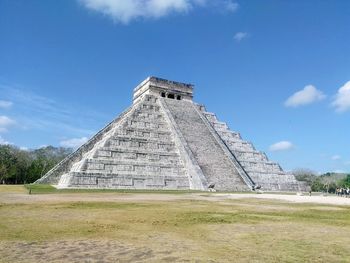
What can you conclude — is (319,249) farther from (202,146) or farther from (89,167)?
(202,146)

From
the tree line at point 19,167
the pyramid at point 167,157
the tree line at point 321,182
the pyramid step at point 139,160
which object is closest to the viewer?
the pyramid at point 167,157

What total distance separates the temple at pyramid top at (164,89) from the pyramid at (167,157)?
0.14m

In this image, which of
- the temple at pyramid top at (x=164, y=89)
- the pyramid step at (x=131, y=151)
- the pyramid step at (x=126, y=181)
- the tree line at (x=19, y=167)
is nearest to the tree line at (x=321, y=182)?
the temple at pyramid top at (x=164, y=89)

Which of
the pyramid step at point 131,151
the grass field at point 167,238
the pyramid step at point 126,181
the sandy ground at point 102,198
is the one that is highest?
the pyramid step at point 131,151

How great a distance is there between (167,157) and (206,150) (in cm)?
420

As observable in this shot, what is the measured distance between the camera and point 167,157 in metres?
30.7

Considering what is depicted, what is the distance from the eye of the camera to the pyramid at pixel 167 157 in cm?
2736

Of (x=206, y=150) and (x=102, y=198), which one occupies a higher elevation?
(x=206, y=150)

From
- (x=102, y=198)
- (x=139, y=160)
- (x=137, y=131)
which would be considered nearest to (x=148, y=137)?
(x=137, y=131)

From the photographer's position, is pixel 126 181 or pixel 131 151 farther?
pixel 131 151

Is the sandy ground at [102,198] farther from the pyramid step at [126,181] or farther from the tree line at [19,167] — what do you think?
the tree line at [19,167]

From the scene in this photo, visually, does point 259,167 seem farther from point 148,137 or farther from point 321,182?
point 321,182

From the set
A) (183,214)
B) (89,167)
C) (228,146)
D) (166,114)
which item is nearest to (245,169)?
(228,146)

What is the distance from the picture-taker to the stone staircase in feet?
98.0
